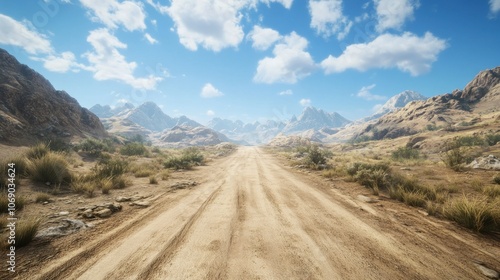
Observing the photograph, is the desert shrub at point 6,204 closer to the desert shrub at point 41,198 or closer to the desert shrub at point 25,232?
the desert shrub at point 41,198

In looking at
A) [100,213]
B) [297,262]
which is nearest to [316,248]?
[297,262]

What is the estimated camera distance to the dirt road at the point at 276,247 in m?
2.99

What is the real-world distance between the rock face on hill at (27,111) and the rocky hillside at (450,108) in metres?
118

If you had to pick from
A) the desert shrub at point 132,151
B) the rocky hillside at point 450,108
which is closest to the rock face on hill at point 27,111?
the desert shrub at point 132,151

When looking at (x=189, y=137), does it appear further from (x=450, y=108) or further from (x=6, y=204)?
(x=6, y=204)

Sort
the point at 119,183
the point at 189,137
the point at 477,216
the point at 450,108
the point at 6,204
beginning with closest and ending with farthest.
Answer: the point at 477,216 < the point at 6,204 < the point at 119,183 < the point at 450,108 < the point at 189,137

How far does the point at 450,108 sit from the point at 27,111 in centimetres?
15068

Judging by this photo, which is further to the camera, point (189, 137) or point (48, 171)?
point (189, 137)

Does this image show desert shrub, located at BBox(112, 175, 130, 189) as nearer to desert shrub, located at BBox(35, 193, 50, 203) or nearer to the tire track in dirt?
desert shrub, located at BBox(35, 193, 50, 203)

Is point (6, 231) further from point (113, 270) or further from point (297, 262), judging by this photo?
point (297, 262)

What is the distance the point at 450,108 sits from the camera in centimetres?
10381

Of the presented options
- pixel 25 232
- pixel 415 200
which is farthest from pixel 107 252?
pixel 415 200

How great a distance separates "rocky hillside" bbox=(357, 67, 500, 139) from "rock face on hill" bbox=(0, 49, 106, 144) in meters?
118

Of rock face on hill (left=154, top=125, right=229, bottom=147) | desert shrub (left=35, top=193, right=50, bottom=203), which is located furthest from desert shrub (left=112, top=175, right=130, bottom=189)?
rock face on hill (left=154, top=125, right=229, bottom=147)
